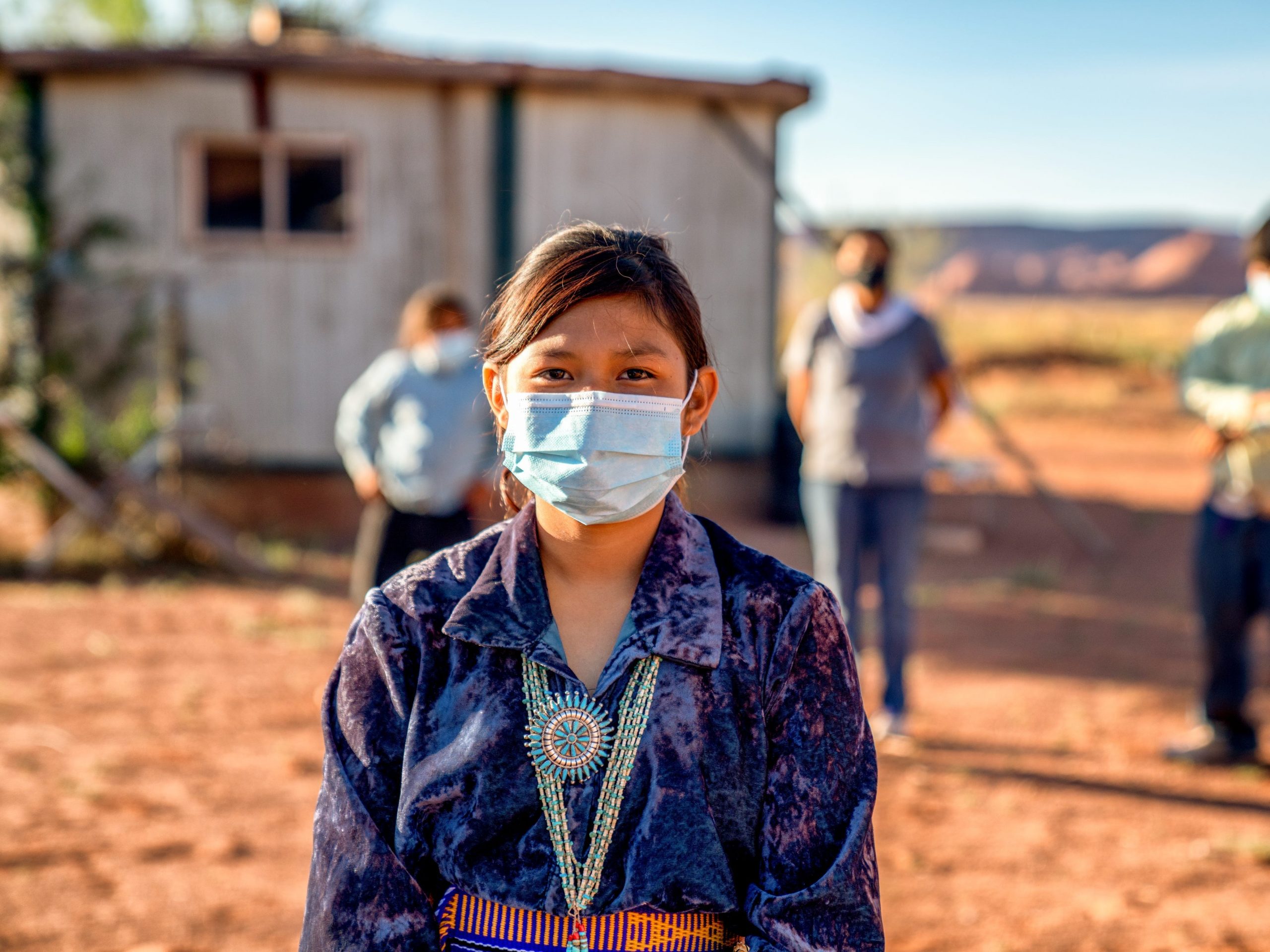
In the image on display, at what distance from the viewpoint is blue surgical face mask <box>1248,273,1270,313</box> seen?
4.70 metres

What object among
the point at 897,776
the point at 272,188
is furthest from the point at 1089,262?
the point at 897,776

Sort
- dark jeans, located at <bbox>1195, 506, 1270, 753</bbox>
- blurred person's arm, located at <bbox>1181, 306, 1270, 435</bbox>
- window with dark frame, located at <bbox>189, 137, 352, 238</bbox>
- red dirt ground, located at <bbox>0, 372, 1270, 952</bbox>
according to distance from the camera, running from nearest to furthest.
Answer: red dirt ground, located at <bbox>0, 372, 1270, 952</bbox>, blurred person's arm, located at <bbox>1181, 306, 1270, 435</bbox>, dark jeans, located at <bbox>1195, 506, 1270, 753</bbox>, window with dark frame, located at <bbox>189, 137, 352, 238</bbox>

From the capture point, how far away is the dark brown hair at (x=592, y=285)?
1.73 metres

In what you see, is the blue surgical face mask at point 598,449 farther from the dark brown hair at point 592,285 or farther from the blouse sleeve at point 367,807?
the blouse sleeve at point 367,807

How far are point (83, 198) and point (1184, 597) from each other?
9.16 metres

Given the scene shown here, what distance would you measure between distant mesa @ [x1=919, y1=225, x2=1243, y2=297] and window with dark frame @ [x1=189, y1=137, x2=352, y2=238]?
63.9m

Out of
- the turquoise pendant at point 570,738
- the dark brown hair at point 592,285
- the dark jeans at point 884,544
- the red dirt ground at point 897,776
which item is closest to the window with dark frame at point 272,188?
the red dirt ground at point 897,776

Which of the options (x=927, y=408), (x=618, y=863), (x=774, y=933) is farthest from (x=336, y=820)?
(x=927, y=408)

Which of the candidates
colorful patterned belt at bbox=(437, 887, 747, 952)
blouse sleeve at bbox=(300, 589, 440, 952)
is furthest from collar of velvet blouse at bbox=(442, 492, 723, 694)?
colorful patterned belt at bbox=(437, 887, 747, 952)

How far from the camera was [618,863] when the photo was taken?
5.41 ft

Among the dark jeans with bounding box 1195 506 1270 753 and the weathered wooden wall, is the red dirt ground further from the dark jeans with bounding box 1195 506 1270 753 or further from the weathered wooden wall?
the weathered wooden wall

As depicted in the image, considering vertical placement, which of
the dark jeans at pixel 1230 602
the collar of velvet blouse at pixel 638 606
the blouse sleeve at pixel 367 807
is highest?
the collar of velvet blouse at pixel 638 606

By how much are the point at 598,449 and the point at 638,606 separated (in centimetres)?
24

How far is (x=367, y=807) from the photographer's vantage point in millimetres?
1652
